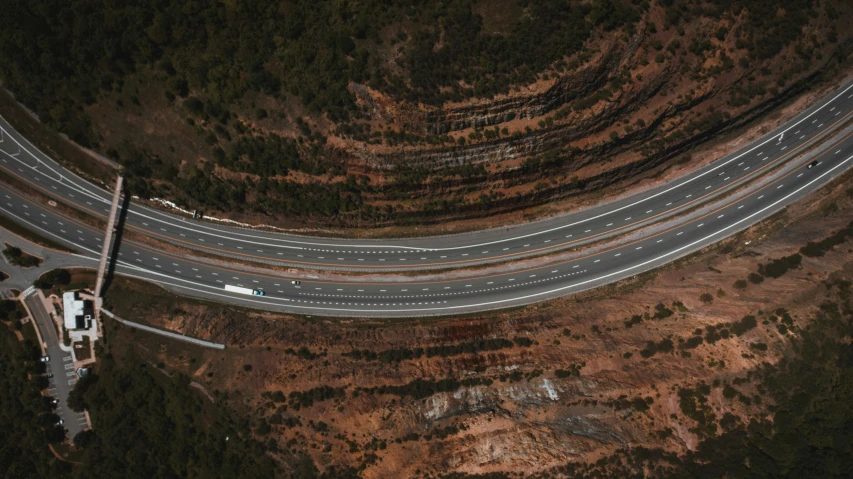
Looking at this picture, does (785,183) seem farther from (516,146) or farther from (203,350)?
(203,350)

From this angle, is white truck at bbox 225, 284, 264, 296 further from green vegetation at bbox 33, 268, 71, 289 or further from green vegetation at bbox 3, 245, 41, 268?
green vegetation at bbox 3, 245, 41, 268

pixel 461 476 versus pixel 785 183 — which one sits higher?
pixel 785 183

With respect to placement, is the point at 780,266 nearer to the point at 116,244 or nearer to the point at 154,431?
the point at 154,431

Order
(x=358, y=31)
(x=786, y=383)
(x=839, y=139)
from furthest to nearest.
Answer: (x=839, y=139) < (x=358, y=31) < (x=786, y=383)

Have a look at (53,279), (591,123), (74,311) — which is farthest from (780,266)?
(53,279)

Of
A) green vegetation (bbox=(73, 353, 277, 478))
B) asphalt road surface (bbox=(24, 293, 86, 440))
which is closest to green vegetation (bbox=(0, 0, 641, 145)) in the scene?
asphalt road surface (bbox=(24, 293, 86, 440))

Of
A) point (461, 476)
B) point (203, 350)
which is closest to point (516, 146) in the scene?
point (461, 476)
